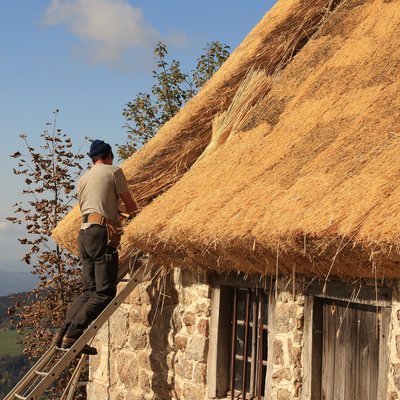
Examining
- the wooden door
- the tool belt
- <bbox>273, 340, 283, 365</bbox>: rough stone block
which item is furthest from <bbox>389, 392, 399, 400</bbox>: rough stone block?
the tool belt

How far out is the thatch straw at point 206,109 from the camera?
27.5 ft

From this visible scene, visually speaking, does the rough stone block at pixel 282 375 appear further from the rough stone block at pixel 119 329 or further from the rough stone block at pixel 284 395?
the rough stone block at pixel 119 329

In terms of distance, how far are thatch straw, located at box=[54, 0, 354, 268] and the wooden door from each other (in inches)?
98.3

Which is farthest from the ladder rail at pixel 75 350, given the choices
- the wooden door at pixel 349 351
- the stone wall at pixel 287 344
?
the wooden door at pixel 349 351

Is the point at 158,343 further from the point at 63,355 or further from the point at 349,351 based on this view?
the point at 349,351

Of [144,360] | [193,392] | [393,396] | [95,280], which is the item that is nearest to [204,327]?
[193,392]

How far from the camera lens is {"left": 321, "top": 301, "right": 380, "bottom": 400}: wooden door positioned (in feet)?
19.6

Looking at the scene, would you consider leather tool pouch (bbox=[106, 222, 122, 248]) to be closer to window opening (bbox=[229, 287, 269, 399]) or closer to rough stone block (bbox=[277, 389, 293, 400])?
window opening (bbox=[229, 287, 269, 399])

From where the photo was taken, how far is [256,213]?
241 inches

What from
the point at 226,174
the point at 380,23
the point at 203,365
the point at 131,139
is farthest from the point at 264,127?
Result: the point at 131,139

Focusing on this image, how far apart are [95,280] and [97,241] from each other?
1.11 feet

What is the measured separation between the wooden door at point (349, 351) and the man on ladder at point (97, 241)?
6.46 ft

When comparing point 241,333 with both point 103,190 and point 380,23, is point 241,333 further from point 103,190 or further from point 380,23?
point 380,23

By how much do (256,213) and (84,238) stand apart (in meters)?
1.96
